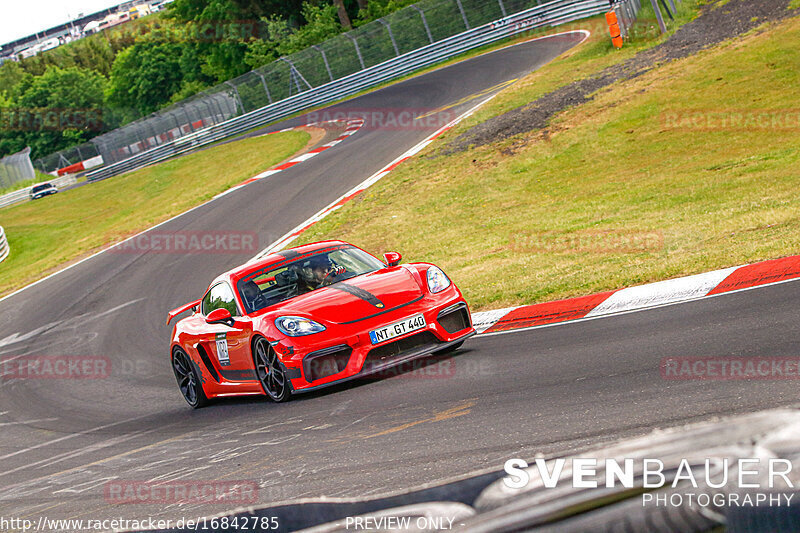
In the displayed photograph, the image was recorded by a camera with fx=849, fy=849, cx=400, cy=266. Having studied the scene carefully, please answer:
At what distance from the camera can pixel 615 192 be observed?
1403 centimetres

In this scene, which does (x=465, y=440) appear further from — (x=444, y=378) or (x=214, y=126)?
(x=214, y=126)

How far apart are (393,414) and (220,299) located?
319 cm

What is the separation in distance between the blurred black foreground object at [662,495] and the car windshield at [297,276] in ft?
18.7

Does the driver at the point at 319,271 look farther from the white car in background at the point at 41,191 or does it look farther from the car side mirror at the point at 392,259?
the white car in background at the point at 41,191

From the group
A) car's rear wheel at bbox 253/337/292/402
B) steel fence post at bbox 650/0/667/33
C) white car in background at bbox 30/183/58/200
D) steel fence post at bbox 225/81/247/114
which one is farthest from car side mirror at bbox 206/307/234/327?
white car in background at bbox 30/183/58/200

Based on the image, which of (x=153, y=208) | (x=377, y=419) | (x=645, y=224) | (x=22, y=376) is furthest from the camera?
(x=153, y=208)

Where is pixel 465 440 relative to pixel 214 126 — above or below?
below

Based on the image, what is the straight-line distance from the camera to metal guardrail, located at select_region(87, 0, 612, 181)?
120 ft

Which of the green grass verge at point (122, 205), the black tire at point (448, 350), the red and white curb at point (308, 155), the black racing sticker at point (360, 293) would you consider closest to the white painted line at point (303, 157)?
the red and white curb at point (308, 155)

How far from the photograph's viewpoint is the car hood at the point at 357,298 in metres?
7.20

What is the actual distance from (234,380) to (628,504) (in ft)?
21.2

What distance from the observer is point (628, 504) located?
207 centimetres

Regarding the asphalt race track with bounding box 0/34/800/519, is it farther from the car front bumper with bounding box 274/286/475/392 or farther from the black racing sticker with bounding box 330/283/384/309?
the black racing sticker with bounding box 330/283/384/309

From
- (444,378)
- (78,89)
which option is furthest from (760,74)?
(78,89)
